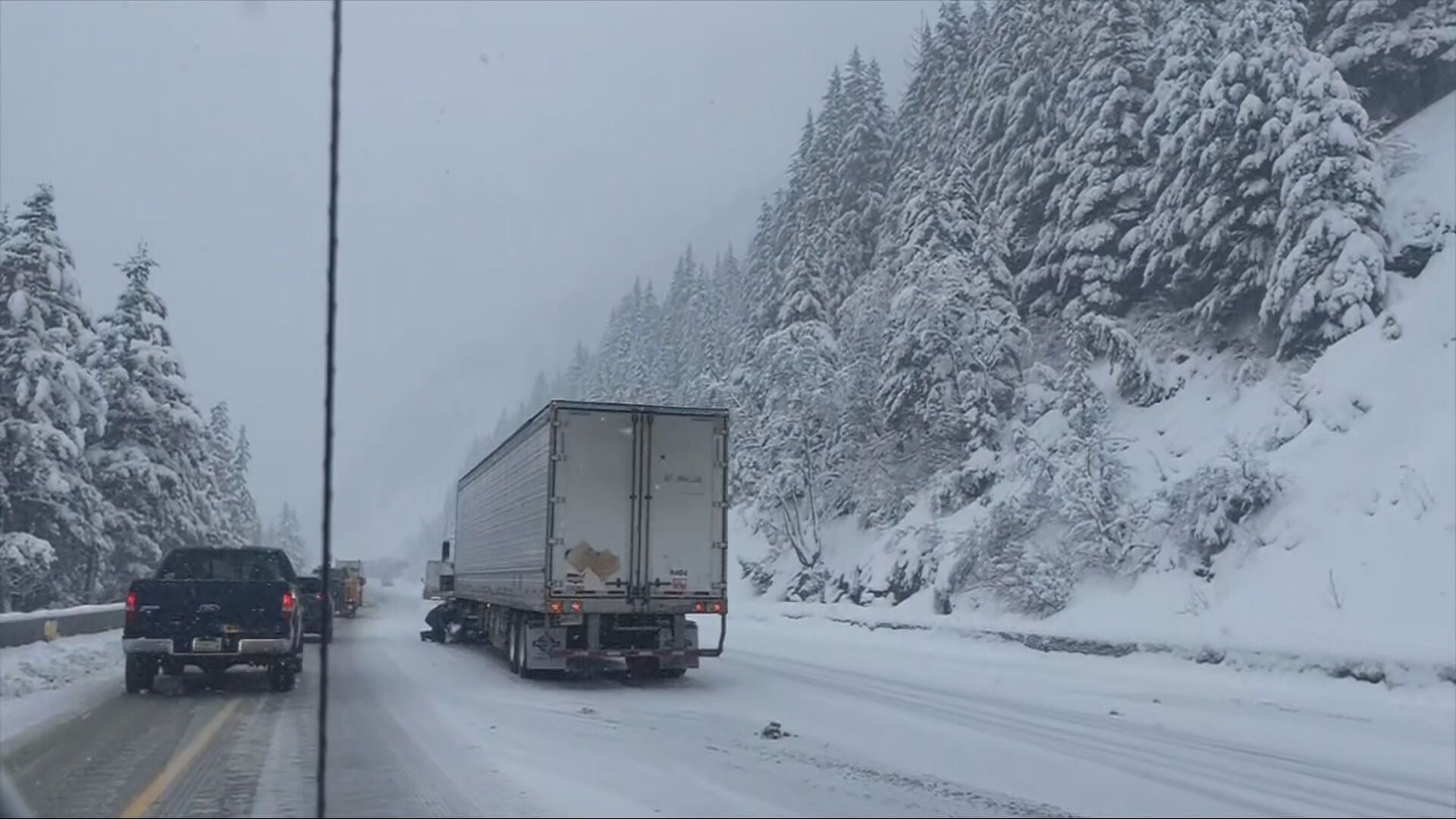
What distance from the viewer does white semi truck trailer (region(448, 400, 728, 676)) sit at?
19.2 meters

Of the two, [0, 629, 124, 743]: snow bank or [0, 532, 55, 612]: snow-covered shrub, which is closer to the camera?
[0, 629, 124, 743]: snow bank

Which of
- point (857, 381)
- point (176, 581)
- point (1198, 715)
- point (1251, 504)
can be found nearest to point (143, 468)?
point (857, 381)

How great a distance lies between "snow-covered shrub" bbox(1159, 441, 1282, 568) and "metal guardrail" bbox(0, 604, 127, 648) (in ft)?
67.2

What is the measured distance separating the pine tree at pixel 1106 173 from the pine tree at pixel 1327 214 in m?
8.47

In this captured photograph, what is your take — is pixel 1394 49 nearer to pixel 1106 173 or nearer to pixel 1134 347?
pixel 1106 173

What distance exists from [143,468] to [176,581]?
28121mm

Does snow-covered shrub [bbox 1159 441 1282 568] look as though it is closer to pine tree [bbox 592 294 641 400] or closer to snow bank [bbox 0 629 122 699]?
snow bank [bbox 0 629 122 699]

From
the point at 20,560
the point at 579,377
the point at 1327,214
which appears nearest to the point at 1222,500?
the point at 1327,214

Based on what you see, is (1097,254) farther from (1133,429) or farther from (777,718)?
(777,718)

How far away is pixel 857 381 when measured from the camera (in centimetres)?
4753

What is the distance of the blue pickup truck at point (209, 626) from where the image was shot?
17531 mm

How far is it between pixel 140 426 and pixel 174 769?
36.6m

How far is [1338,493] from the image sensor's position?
87.5 feet

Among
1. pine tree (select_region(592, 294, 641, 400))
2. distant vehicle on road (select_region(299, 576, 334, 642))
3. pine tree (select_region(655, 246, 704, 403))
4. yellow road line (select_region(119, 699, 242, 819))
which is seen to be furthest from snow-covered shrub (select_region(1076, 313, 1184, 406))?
pine tree (select_region(592, 294, 641, 400))
